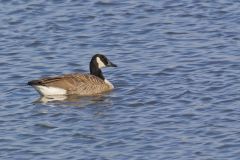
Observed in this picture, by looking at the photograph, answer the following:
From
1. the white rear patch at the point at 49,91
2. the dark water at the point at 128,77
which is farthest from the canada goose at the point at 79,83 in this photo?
the dark water at the point at 128,77

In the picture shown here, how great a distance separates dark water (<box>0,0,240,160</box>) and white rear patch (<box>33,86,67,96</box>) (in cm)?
27

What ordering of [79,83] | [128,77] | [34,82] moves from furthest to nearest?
[128,77] → [79,83] → [34,82]

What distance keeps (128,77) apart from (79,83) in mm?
1094

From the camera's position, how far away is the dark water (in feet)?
50.9

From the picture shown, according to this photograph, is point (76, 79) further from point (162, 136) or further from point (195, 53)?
point (162, 136)

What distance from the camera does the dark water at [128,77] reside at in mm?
15500

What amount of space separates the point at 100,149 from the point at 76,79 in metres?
4.83

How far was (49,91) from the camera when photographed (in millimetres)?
19438

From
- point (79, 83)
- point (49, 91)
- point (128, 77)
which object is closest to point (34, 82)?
point (49, 91)

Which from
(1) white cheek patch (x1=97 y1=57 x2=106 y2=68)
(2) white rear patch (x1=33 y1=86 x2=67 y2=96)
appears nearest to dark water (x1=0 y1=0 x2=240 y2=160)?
(2) white rear patch (x1=33 y1=86 x2=67 y2=96)

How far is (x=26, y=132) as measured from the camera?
16.4 m

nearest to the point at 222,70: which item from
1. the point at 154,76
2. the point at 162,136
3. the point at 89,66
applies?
the point at 154,76

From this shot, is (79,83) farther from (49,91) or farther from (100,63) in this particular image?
(100,63)

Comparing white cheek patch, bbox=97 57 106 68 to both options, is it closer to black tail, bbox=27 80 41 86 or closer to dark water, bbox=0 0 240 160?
dark water, bbox=0 0 240 160
